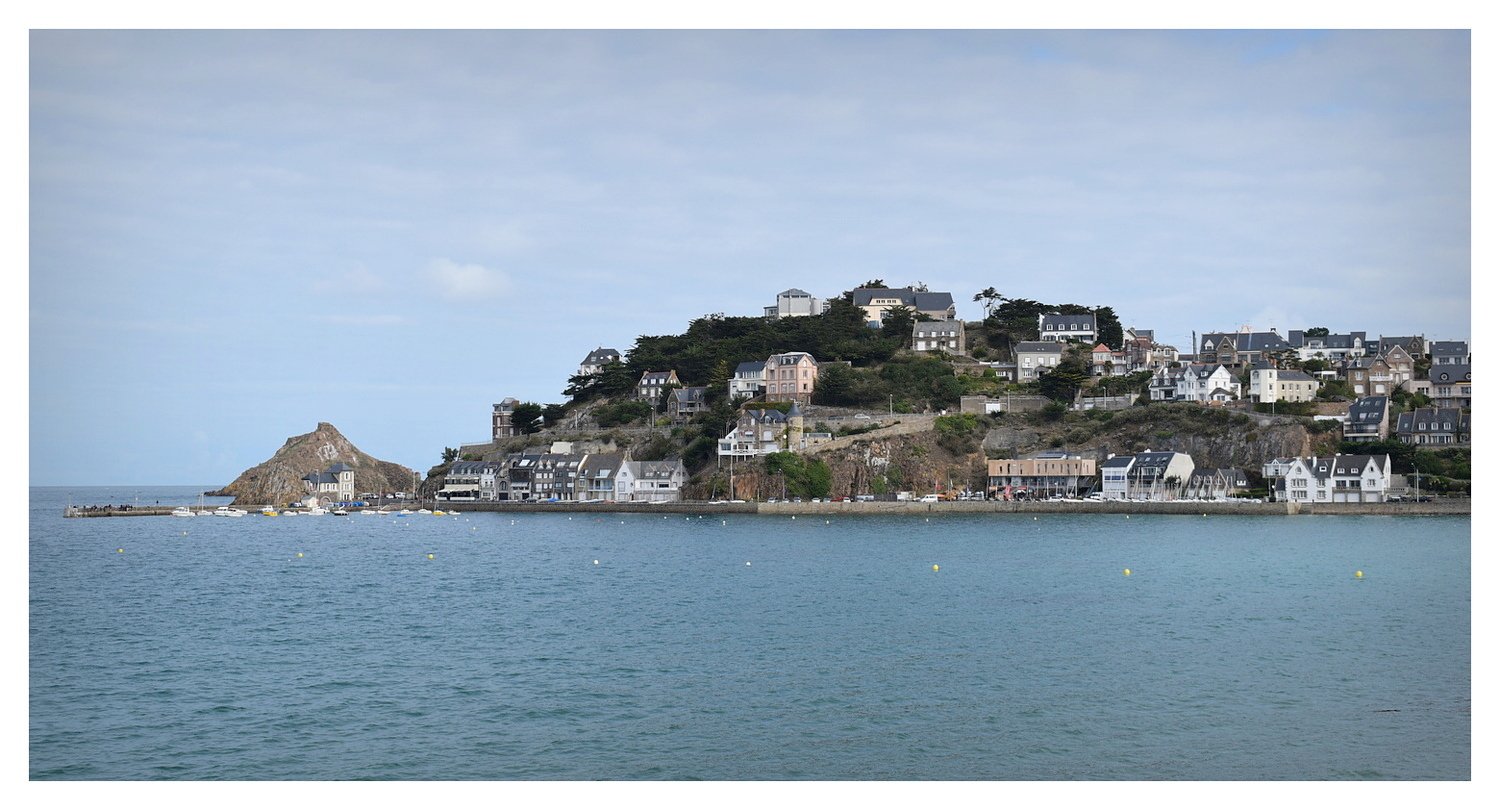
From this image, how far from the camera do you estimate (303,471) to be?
221ft

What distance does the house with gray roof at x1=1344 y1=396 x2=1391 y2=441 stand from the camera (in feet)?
152

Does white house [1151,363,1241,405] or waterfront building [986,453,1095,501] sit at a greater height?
white house [1151,363,1241,405]

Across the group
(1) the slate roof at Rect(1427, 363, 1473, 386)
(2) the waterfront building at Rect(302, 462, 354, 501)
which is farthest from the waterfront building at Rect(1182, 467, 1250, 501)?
(2) the waterfront building at Rect(302, 462, 354, 501)

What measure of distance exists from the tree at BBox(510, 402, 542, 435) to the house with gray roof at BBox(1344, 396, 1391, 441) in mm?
38712

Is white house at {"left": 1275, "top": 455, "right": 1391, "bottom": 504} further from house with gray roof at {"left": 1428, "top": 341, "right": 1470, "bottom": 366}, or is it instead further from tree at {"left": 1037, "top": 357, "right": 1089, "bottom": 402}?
tree at {"left": 1037, "top": 357, "right": 1089, "bottom": 402}

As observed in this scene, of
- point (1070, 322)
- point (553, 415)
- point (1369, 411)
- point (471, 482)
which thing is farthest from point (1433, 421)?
point (471, 482)

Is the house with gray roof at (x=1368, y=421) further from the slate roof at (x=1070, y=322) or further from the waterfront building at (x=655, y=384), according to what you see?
the waterfront building at (x=655, y=384)

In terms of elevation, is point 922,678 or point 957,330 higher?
point 957,330

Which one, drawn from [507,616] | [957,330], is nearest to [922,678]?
[507,616]

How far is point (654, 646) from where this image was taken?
15836 millimetres

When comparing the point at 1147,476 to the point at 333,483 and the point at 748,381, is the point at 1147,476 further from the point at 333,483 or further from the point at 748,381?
the point at 333,483

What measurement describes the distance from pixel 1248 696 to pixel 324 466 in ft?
213

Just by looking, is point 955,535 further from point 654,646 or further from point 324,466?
point 324,466

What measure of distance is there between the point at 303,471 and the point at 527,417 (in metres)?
15.1
